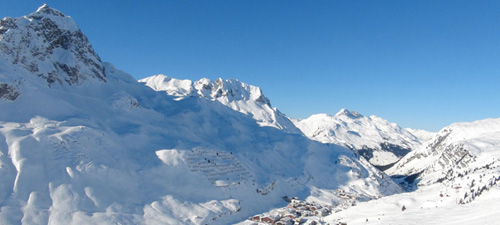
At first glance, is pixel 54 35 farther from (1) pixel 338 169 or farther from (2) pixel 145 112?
(1) pixel 338 169

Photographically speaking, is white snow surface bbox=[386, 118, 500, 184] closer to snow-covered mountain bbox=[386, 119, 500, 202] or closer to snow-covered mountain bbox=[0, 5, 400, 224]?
snow-covered mountain bbox=[386, 119, 500, 202]

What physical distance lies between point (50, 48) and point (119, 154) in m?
Result: 61.0

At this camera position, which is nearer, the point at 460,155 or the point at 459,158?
the point at 459,158

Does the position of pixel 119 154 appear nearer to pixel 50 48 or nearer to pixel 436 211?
pixel 50 48

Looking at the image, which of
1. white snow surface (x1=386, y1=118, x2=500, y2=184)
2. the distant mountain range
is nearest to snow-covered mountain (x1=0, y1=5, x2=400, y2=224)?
the distant mountain range

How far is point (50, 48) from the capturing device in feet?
348

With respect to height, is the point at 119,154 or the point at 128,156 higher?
the point at 119,154

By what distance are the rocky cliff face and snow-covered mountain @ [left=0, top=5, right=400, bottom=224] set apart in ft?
1.38

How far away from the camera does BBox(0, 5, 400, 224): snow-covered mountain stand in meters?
59.4

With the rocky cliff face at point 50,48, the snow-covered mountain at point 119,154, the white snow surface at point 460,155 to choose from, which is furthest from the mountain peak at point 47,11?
the white snow surface at point 460,155

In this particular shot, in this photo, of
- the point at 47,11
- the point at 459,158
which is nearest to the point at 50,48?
the point at 47,11

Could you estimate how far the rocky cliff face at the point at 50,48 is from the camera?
95.3 meters

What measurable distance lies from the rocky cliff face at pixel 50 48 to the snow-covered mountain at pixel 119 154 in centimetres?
42

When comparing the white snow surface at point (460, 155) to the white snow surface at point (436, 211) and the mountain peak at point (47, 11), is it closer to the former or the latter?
the white snow surface at point (436, 211)
